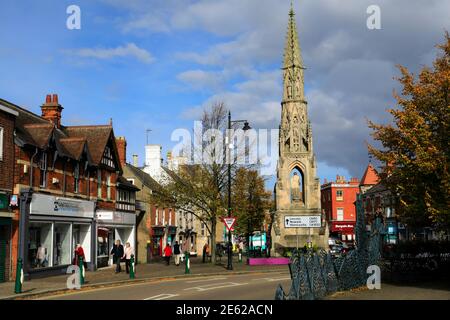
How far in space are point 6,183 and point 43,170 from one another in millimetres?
3514

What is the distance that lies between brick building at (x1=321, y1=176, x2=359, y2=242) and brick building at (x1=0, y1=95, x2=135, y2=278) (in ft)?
193

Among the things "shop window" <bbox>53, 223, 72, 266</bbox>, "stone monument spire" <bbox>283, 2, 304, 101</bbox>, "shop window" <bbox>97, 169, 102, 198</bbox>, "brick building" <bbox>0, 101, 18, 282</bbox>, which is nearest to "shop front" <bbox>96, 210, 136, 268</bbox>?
"shop window" <bbox>97, 169, 102, 198</bbox>

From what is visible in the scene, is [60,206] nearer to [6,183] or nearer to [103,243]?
[6,183]

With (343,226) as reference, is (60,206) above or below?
above

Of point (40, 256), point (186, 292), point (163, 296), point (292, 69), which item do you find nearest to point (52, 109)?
point (40, 256)

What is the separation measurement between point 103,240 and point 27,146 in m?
11.1

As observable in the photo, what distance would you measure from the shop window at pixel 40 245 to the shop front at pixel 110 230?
5663mm

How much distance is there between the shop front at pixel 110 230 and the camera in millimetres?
33156

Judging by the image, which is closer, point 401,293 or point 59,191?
point 401,293

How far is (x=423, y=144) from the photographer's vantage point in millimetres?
18016

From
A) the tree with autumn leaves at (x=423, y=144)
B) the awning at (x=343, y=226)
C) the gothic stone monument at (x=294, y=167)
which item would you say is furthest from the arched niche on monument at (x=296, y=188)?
the awning at (x=343, y=226)

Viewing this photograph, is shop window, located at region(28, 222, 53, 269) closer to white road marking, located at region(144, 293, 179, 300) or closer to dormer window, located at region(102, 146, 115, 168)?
dormer window, located at region(102, 146, 115, 168)

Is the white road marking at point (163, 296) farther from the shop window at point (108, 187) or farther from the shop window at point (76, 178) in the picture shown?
the shop window at point (108, 187)
